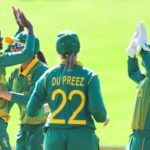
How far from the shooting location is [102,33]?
22891 mm

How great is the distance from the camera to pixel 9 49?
10789mm

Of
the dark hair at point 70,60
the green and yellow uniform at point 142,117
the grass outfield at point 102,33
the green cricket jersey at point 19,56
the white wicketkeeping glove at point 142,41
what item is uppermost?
the grass outfield at point 102,33

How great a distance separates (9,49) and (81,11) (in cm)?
1513

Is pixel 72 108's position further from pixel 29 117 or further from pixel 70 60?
pixel 29 117

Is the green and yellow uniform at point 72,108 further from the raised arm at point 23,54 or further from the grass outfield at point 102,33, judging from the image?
the grass outfield at point 102,33

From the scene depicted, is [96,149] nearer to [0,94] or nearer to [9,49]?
[0,94]

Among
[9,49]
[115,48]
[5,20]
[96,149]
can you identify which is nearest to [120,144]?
[9,49]

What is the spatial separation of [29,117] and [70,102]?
1.71 metres

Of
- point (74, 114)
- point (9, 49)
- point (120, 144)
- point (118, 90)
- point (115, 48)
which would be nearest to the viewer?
point (74, 114)

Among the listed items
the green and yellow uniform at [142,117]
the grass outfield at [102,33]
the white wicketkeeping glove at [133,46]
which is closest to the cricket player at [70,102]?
the green and yellow uniform at [142,117]

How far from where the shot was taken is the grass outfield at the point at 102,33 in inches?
623

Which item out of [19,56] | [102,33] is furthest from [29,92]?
[102,33]

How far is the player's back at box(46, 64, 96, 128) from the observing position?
8688mm

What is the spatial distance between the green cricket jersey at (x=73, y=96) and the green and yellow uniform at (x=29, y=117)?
147 centimetres
